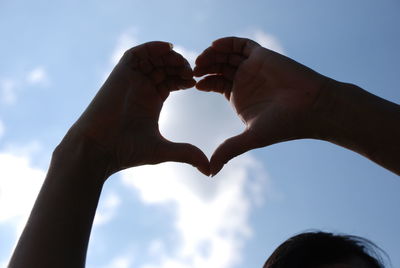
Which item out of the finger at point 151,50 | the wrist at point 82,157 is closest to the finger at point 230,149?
the wrist at point 82,157

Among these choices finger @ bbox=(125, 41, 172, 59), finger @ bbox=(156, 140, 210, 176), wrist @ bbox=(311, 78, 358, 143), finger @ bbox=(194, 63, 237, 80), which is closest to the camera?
wrist @ bbox=(311, 78, 358, 143)

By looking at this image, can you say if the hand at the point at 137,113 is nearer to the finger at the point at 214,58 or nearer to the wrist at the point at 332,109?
the finger at the point at 214,58

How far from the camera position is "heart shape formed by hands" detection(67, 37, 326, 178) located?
2941 millimetres

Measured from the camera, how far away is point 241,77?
3240mm

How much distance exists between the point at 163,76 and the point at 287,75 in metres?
0.91

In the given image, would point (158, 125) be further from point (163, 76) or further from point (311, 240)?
point (311, 240)

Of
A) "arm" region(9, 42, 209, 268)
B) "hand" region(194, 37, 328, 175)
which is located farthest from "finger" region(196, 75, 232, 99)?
"arm" region(9, 42, 209, 268)

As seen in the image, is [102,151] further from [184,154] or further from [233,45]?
[233,45]

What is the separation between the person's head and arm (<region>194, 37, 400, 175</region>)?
0.62m

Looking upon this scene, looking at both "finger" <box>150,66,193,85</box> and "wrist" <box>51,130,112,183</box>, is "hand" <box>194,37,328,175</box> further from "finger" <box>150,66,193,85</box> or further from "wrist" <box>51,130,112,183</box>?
"wrist" <box>51,130,112,183</box>

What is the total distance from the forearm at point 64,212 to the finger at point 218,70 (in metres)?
0.96

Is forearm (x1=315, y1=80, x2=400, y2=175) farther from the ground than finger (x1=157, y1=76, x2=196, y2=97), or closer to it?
closer to it

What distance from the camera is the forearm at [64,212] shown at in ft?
8.28

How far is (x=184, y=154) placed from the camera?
10.2 feet
